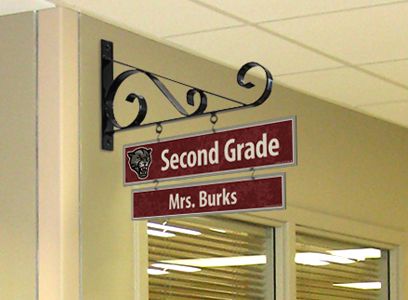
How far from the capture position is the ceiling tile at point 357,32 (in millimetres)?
4234

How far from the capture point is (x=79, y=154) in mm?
4117

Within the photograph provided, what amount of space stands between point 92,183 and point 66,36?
0.56 m

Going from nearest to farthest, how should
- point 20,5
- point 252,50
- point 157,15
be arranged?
1. point 20,5
2. point 157,15
3. point 252,50

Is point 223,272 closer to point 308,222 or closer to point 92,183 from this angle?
point 308,222

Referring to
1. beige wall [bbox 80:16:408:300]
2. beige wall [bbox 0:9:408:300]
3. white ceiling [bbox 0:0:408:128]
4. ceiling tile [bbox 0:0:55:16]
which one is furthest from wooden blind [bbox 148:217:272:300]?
ceiling tile [bbox 0:0:55:16]

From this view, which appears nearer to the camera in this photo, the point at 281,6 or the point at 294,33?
the point at 281,6

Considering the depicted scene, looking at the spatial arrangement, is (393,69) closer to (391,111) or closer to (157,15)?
(391,111)

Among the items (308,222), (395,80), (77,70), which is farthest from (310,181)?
(77,70)

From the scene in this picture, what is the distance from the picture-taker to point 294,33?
4480 mm

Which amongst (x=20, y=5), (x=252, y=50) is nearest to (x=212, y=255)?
(x=252, y=50)

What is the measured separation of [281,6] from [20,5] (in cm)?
96

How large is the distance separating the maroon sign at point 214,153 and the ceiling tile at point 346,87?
1.43 meters

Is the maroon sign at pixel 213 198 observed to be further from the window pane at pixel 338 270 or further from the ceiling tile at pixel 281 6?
the window pane at pixel 338 270

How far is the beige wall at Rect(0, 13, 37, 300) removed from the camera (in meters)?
4.02
